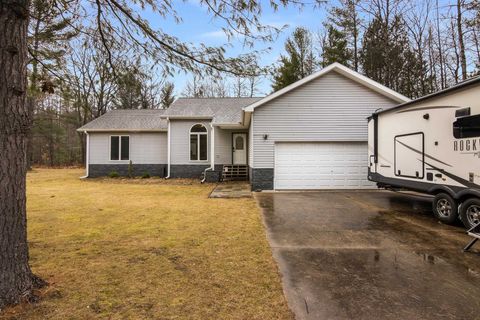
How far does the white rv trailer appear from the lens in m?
5.38

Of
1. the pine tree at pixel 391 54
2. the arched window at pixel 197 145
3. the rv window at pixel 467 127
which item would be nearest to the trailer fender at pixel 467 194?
the rv window at pixel 467 127

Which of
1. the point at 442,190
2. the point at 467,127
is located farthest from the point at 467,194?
the point at 467,127

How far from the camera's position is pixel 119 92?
183 inches

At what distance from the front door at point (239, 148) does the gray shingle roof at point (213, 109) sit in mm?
1099

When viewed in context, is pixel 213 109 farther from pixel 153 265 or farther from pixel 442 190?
pixel 153 265

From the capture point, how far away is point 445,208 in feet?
20.4

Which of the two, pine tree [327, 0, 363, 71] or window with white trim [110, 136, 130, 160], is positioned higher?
pine tree [327, 0, 363, 71]

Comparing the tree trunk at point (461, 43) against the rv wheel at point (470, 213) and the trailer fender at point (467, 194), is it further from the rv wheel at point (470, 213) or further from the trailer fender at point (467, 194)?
the rv wheel at point (470, 213)

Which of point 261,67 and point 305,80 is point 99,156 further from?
point 261,67

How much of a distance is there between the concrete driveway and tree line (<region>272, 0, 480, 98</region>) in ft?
30.3

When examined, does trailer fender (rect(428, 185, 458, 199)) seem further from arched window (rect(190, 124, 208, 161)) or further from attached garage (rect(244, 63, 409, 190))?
arched window (rect(190, 124, 208, 161))

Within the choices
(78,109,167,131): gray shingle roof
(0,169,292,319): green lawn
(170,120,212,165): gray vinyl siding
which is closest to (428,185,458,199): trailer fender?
(0,169,292,319): green lawn

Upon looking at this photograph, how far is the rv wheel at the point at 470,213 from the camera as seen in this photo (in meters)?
5.38

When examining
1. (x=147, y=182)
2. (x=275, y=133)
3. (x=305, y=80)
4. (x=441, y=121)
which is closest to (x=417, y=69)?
(x=305, y=80)
